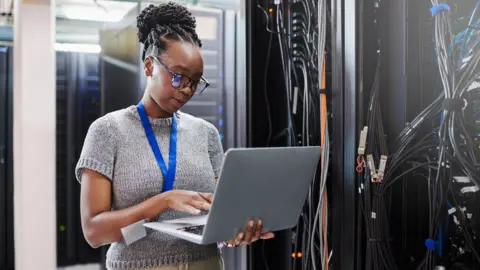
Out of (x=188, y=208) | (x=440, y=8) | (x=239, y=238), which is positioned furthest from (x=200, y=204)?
(x=440, y=8)

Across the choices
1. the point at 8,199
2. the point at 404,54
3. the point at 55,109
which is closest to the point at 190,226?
the point at 404,54

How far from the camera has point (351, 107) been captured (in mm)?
1460

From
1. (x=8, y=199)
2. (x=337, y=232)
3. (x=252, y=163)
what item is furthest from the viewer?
(x=8, y=199)

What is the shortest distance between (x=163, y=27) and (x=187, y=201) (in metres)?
0.57

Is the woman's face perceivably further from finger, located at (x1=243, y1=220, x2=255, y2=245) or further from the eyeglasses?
finger, located at (x1=243, y1=220, x2=255, y2=245)

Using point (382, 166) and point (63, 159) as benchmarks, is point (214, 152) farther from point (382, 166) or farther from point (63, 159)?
point (63, 159)


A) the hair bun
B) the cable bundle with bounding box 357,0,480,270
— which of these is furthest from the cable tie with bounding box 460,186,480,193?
the hair bun

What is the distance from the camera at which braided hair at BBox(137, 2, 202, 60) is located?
1411mm

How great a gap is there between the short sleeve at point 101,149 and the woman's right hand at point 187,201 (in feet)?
0.60

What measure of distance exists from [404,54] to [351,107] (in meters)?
0.23

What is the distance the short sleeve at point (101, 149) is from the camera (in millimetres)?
1213

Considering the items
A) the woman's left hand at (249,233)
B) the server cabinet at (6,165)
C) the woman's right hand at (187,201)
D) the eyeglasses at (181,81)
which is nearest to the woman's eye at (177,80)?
the eyeglasses at (181,81)

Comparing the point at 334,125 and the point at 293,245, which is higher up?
the point at 334,125

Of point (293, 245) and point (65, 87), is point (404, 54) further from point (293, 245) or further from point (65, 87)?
point (65, 87)
